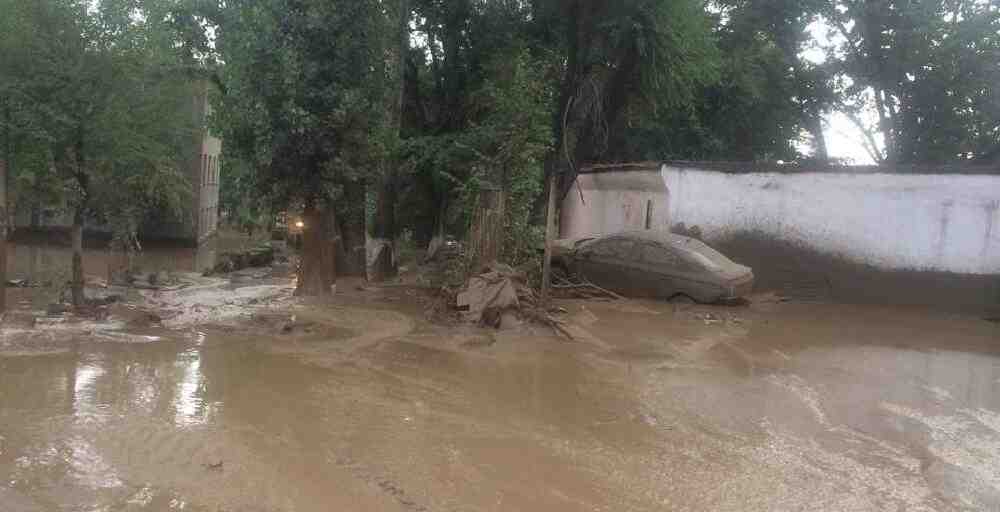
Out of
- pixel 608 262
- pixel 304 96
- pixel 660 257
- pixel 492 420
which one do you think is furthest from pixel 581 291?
pixel 492 420

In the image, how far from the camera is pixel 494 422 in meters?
6.70

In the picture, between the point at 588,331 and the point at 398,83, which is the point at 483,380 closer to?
the point at 588,331

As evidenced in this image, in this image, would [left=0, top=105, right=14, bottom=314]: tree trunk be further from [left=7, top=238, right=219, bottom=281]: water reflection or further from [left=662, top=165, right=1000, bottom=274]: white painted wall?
[left=662, top=165, right=1000, bottom=274]: white painted wall

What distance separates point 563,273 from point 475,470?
911 centimetres

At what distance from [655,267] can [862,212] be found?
4202 millimetres

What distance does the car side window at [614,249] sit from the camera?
14.0 metres

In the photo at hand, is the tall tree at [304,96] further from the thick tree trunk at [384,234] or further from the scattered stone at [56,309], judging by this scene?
the thick tree trunk at [384,234]

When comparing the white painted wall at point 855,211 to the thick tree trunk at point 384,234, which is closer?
the white painted wall at point 855,211

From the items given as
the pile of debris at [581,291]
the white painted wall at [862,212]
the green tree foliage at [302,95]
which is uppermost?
the green tree foliage at [302,95]

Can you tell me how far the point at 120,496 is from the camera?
4.84 meters

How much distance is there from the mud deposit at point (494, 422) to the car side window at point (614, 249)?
3.11 meters

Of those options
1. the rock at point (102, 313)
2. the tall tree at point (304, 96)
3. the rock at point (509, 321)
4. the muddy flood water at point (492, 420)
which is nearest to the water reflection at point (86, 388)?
the muddy flood water at point (492, 420)

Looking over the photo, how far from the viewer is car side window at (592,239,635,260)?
1403 centimetres

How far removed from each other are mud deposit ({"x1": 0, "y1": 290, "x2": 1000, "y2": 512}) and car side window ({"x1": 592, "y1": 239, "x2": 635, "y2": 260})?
311 cm
